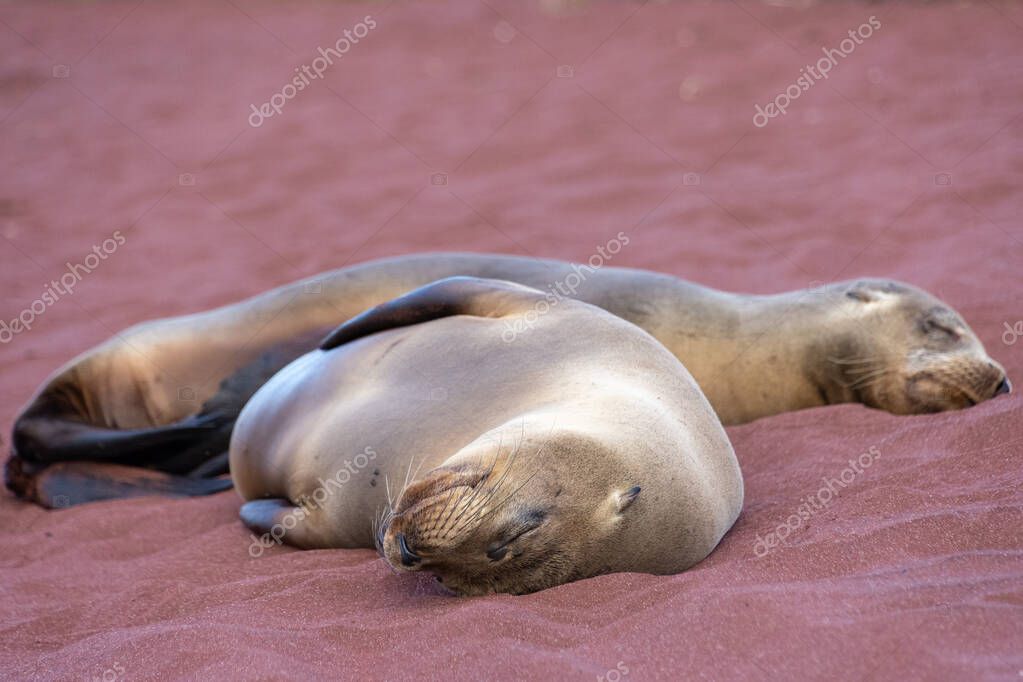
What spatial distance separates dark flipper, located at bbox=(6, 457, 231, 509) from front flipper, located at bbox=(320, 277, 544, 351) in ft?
3.67

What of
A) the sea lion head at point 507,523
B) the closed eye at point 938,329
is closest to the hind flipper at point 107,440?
the sea lion head at point 507,523

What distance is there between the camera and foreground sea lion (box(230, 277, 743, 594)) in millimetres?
2982

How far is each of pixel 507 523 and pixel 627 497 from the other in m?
0.34

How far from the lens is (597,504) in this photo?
3.09 meters

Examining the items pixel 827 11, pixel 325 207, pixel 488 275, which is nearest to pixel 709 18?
pixel 827 11

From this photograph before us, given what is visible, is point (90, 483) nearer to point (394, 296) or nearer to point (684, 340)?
point (394, 296)

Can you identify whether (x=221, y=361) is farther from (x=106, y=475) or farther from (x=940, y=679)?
(x=940, y=679)

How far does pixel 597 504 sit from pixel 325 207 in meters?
6.69

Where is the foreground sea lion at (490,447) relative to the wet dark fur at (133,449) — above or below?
above

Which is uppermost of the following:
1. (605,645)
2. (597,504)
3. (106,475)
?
(597,504)

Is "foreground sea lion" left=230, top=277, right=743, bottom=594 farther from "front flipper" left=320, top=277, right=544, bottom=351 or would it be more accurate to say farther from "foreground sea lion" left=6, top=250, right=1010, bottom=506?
"foreground sea lion" left=6, top=250, right=1010, bottom=506

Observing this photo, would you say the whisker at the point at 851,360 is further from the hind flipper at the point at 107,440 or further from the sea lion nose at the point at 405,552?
the sea lion nose at the point at 405,552

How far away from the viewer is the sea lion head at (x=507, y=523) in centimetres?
Result: 287

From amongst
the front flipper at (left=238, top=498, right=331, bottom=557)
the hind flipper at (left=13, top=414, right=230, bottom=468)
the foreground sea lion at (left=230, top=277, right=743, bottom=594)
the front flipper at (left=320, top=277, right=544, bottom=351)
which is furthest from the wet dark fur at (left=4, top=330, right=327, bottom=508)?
the front flipper at (left=320, top=277, right=544, bottom=351)
